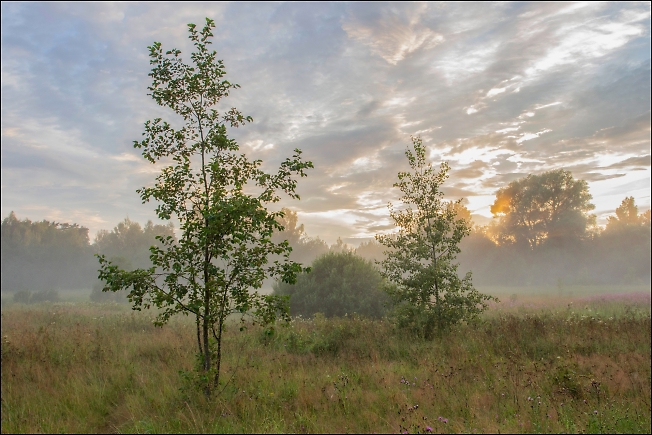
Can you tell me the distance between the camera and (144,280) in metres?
6.67

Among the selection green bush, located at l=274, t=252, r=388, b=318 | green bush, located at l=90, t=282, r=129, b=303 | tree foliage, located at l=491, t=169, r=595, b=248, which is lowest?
green bush, located at l=90, t=282, r=129, b=303

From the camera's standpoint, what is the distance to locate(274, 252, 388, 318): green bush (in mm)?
19719

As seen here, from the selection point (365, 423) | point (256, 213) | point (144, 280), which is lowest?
point (365, 423)

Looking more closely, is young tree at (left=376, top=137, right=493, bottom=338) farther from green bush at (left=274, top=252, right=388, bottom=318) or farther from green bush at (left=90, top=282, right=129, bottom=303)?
green bush at (left=90, top=282, right=129, bottom=303)

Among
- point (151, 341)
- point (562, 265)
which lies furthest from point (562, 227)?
point (151, 341)

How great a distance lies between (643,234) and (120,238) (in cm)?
9274

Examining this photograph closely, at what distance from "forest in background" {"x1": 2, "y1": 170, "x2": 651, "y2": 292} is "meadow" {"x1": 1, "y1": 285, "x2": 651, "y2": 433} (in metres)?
31.8

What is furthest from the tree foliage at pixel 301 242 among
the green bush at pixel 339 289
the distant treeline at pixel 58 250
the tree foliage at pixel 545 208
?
the green bush at pixel 339 289

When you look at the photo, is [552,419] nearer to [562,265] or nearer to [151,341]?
[151,341]

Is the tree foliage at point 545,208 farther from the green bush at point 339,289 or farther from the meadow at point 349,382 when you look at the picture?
the meadow at point 349,382

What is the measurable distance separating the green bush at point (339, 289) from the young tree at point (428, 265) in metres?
6.42

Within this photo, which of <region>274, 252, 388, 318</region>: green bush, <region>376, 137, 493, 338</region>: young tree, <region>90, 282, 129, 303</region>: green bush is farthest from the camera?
<region>90, 282, 129, 303</region>: green bush

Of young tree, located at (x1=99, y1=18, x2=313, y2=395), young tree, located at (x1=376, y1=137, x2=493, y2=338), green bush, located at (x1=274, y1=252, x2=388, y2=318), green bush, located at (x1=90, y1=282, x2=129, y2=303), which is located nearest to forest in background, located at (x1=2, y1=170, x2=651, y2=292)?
green bush, located at (x1=90, y1=282, x2=129, y2=303)

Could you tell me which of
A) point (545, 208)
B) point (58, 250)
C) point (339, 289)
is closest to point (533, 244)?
point (545, 208)
